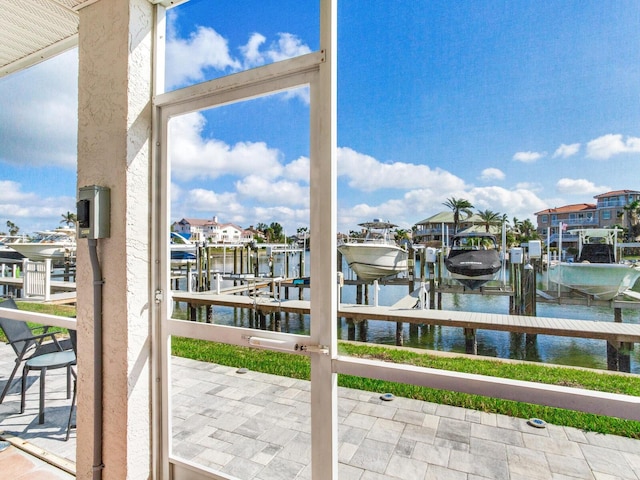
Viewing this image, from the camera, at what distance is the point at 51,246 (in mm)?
2471

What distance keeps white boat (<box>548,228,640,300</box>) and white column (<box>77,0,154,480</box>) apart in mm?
1850

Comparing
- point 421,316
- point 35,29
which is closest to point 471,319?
point 421,316

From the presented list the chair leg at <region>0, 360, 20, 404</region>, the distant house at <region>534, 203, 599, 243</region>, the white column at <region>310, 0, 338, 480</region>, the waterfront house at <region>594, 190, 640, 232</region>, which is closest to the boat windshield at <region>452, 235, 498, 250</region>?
the distant house at <region>534, 203, 599, 243</region>

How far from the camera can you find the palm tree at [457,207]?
1252mm

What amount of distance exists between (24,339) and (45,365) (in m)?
0.24

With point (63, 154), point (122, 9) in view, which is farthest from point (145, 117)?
point (63, 154)

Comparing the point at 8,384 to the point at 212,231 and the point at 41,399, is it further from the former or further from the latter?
the point at 212,231

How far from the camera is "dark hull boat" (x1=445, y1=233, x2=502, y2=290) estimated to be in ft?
4.16

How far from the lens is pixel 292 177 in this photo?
1.59 metres

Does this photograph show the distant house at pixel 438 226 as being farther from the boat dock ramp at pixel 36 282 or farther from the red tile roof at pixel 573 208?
the boat dock ramp at pixel 36 282

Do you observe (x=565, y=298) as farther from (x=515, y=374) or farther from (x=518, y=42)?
(x=518, y=42)

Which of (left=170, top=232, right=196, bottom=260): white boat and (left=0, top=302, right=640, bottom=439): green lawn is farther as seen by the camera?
(left=170, top=232, right=196, bottom=260): white boat

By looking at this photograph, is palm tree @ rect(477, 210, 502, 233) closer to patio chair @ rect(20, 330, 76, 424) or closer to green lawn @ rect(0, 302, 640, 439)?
green lawn @ rect(0, 302, 640, 439)

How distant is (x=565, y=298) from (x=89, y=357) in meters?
2.16
